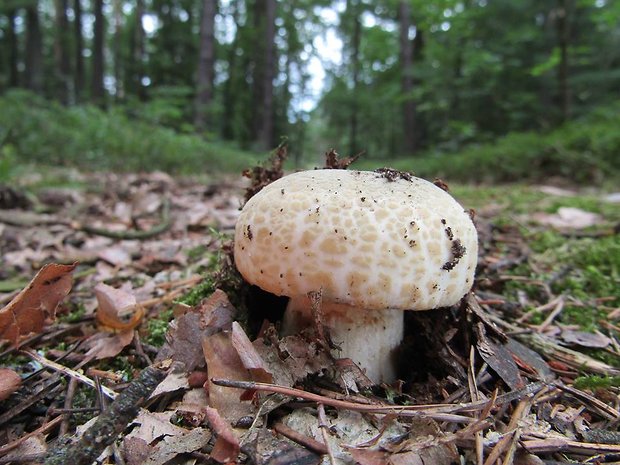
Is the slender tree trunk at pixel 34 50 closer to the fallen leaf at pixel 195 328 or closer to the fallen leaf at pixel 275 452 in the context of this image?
the fallen leaf at pixel 195 328

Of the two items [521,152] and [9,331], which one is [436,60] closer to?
[521,152]

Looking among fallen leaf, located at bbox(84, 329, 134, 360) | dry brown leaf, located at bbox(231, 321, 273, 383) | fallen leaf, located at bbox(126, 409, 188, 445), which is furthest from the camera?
fallen leaf, located at bbox(84, 329, 134, 360)

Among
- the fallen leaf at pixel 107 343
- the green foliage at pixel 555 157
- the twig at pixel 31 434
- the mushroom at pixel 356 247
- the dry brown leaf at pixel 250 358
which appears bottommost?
the twig at pixel 31 434

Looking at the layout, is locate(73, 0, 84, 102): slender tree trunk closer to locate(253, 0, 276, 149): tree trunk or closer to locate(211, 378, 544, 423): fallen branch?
locate(253, 0, 276, 149): tree trunk

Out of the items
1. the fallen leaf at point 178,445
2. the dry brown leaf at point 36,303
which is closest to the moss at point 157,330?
the dry brown leaf at point 36,303

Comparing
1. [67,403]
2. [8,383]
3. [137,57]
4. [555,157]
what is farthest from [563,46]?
[137,57]

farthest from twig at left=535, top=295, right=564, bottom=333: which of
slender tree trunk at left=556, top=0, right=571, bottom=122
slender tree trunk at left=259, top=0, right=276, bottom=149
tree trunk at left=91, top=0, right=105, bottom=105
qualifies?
tree trunk at left=91, top=0, right=105, bottom=105

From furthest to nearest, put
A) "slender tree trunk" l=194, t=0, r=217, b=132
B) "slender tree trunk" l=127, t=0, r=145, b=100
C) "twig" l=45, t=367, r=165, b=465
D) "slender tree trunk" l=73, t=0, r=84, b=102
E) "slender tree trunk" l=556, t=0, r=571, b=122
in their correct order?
"slender tree trunk" l=127, t=0, r=145, b=100 → "slender tree trunk" l=73, t=0, r=84, b=102 → "slender tree trunk" l=194, t=0, r=217, b=132 → "slender tree trunk" l=556, t=0, r=571, b=122 → "twig" l=45, t=367, r=165, b=465
